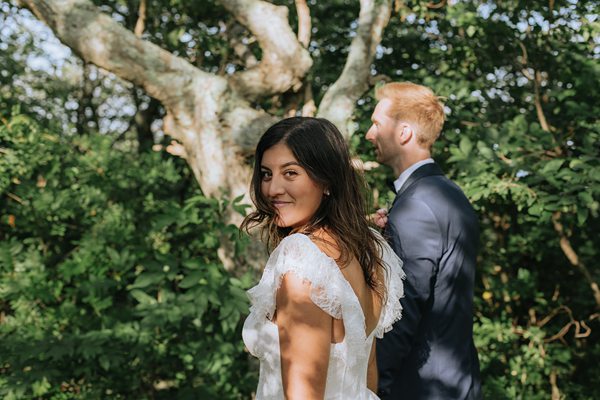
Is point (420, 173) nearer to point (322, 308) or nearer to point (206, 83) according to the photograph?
point (322, 308)

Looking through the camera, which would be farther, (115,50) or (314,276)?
(115,50)

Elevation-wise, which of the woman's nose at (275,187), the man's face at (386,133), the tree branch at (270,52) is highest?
the tree branch at (270,52)

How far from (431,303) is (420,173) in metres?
0.55

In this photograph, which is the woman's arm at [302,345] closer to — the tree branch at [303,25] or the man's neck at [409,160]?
the man's neck at [409,160]

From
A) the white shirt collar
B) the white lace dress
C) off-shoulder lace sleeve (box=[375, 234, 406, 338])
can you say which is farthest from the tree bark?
the white lace dress

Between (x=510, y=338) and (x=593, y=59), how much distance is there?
234 centimetres

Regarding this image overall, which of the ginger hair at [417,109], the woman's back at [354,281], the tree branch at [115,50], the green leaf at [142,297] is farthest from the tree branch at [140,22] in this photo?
the woman's back at [354,281]

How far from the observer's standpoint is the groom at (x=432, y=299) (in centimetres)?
248

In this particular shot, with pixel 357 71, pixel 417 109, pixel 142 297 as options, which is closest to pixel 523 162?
pixel 357 71

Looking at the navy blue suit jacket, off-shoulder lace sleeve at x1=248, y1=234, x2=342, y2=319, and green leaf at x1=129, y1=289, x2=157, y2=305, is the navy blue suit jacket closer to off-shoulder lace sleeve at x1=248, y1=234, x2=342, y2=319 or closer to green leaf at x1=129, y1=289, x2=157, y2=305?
off-shoulder lace sleeve at x1=248, y1=234, x2=342, y2=319

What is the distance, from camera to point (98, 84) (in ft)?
34.7

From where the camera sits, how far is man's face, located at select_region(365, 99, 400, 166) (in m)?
2.97

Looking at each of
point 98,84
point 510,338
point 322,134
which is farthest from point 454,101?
point 98,84

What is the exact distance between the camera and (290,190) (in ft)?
6.18
